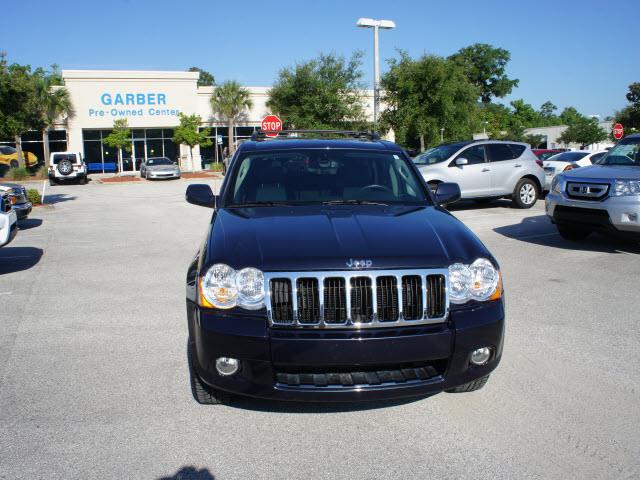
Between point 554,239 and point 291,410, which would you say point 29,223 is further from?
point 291,410

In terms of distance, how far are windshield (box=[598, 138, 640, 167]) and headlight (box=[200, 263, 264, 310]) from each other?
8134 millimetres

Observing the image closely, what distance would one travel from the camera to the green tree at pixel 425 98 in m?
26.8

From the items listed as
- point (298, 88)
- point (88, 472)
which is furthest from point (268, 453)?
point (298, 88)

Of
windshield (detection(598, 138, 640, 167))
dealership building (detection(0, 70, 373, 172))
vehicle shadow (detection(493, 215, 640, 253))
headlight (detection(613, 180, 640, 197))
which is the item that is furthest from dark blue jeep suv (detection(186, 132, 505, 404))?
dealership building (detection(0, 70, 373, 172))

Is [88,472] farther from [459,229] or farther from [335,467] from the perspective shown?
[459,229]

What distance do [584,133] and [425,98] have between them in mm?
35302

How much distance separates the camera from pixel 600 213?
8.94 metres

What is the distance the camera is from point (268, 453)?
3.34 metres

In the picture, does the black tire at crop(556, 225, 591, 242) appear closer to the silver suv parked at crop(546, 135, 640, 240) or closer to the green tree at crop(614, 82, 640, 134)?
the silver suv parked at crop(546, 135, 640, 240)

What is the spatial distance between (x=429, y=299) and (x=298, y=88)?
128 feet

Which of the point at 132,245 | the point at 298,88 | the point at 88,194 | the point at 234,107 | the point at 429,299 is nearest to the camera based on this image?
the point at 429,299

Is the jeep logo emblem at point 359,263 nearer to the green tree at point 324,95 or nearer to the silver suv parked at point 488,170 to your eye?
the silver suv parked at point 488,170

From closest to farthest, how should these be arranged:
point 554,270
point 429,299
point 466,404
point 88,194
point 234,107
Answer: point 429,299, point 466,404, point 554,270, point 88,194, point 234,107

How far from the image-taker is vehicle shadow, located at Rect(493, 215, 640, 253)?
31.8 ft
